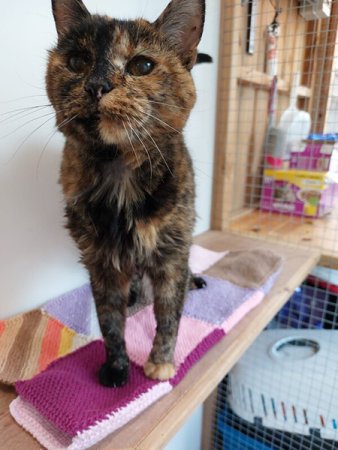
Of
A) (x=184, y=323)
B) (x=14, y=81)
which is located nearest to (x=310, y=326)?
(x=184, y=323)

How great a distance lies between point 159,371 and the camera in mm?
545

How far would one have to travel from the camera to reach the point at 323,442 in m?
0.88

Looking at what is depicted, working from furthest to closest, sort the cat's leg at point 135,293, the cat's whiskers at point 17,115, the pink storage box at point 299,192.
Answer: the pink storage box at point 299,192
the cat's leg at point 135,293
the cat's whiskers at point 17,115

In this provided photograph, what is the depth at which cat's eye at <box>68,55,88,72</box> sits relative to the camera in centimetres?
44

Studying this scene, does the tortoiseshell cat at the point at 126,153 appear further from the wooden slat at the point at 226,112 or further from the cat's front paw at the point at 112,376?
the wooden slat at the point at 226,112

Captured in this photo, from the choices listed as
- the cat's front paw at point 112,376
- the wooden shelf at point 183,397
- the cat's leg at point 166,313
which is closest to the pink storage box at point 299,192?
the wooden shelf at point 183,397

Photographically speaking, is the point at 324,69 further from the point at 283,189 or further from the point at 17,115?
the point at 17,115

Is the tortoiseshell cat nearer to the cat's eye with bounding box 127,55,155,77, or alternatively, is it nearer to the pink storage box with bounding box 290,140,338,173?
the cat's eye with bounding box 127,55,155,77

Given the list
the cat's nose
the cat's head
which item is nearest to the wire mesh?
the cat's head

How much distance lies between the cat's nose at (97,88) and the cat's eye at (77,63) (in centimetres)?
7

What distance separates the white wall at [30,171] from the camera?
2.05 feet

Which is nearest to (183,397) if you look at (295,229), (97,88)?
(97,88)

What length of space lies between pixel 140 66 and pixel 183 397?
1.60ft

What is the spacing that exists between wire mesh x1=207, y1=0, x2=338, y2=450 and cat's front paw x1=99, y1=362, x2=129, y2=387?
1.86 feet
